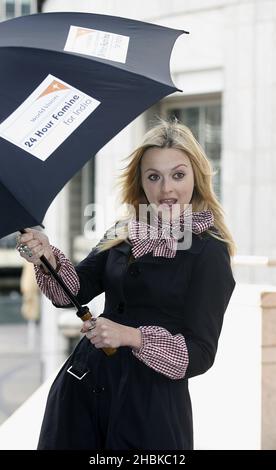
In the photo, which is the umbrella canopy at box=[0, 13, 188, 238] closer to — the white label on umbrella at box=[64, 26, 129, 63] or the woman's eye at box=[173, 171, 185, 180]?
the white label on umbrella at box=[64, 26, 129, 63]

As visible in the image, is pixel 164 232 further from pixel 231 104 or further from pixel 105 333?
pixel 231 104

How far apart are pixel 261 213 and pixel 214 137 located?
1.96m

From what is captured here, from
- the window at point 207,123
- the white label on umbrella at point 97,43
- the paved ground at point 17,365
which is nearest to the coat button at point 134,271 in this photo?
the white label on umbrella at point 97,43

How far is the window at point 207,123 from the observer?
1050 cm

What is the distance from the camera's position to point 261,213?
9.09 meters

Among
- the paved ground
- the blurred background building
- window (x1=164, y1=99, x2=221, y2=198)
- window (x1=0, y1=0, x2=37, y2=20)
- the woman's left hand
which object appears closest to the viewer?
the woman's left hand

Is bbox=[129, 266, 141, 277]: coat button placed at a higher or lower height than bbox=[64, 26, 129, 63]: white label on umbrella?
lower

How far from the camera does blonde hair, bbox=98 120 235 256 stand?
6.88 feet

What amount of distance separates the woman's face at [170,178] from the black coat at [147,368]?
0.50 ft

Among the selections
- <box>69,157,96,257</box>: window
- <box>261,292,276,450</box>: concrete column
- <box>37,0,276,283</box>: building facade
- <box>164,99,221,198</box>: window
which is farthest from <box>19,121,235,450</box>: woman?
<box>69,157,96,257</box>: window

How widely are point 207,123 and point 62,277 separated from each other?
889 cm

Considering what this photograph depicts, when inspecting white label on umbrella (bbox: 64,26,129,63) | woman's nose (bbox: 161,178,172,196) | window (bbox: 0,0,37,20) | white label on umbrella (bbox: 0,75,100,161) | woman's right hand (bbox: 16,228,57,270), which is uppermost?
window (bbox: 0,0,37,20)

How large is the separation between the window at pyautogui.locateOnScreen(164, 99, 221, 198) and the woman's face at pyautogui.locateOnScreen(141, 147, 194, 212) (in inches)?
321

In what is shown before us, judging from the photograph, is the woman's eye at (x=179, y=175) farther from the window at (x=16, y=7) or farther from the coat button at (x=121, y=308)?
the window at (x=16, y=7)
